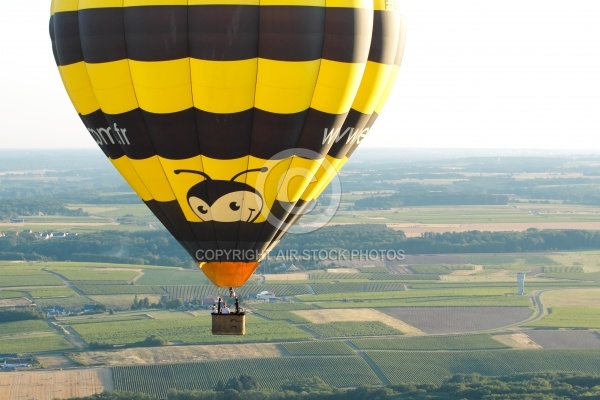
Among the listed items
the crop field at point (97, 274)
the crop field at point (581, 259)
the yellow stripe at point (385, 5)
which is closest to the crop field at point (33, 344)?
the crop field at point (97, 274)

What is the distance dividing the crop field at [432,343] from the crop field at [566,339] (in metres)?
1.40

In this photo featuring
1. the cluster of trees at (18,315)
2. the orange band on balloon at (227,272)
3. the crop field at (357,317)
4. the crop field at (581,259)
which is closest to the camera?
the orange band on balloon at (227,272)

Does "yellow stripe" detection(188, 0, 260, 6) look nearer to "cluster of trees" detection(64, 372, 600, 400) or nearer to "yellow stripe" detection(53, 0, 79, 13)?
"yellow stripe" detection(53, 0, 79, 13)

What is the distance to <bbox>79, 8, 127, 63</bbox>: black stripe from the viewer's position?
1378cm

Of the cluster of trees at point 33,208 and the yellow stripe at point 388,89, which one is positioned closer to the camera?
the yellow stripe at point 388,89

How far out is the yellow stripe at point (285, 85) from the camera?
1373 centimetres

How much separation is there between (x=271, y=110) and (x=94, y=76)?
6.21 feet

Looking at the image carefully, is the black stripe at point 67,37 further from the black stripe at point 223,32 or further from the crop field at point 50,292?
the crop field at point 50,292

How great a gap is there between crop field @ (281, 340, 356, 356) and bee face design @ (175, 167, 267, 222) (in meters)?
24.9

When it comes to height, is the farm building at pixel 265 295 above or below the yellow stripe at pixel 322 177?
below

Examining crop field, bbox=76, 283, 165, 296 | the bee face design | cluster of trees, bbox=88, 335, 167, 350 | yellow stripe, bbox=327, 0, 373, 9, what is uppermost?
yellow stripe, bbox=327, 0, 373, 9

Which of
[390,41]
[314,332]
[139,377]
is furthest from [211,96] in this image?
[314,332]

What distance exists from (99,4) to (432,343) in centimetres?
2906

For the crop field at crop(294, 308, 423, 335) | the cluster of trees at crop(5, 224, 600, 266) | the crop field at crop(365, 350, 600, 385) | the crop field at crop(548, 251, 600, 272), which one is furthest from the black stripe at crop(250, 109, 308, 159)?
the cluster of trees at crop(5, 224, 600, 266)
